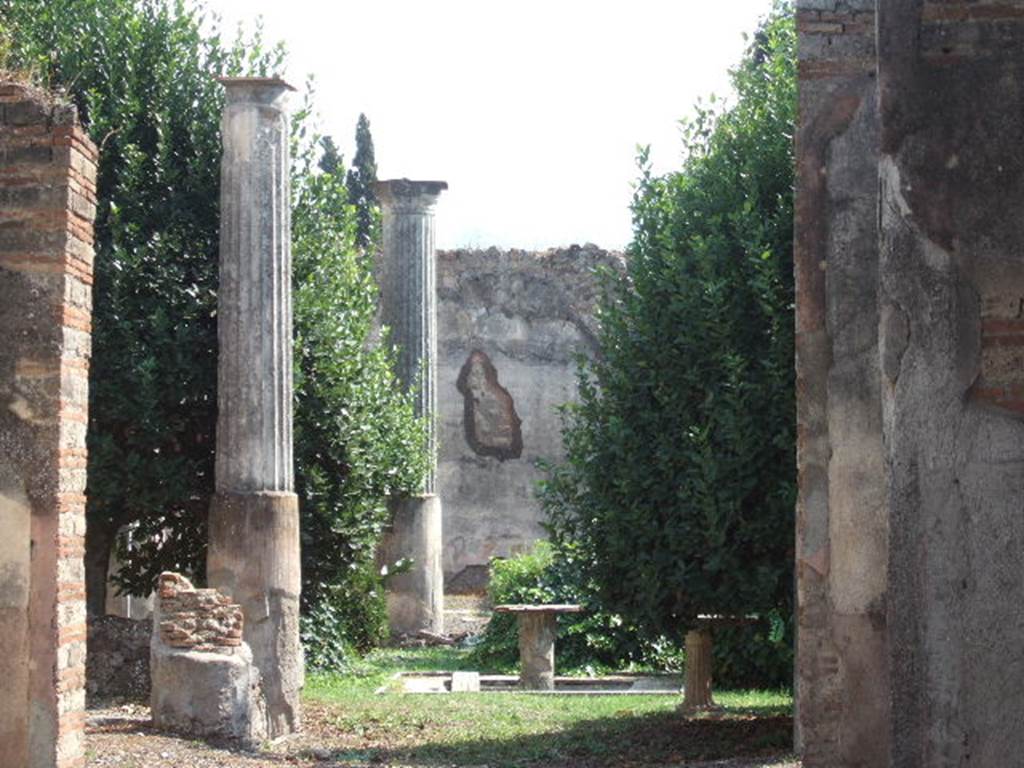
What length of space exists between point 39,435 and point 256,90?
218 inches

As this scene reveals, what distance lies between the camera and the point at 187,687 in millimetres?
10820

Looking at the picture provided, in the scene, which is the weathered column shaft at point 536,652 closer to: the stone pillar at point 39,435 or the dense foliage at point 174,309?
the dense foliage at point 174,309

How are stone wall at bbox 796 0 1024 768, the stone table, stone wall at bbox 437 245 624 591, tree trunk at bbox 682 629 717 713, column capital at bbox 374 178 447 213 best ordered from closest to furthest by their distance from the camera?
stone wall at bbox 796 0 1024 768 → tree trunk at bbox 682 629 717 713 → the stone table → column capital at bbox 374 178 447 213 → stone wall at bbox 437 245 624 591

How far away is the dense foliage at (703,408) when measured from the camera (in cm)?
1097

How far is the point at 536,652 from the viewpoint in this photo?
48.9 feet

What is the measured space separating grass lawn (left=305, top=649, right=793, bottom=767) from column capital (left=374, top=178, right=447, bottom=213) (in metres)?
6.44

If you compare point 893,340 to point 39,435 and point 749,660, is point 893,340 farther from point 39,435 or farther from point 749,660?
point 749,660

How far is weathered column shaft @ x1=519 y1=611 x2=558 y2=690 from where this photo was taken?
14.9 metres

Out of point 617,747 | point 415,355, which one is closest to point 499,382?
point 415,355

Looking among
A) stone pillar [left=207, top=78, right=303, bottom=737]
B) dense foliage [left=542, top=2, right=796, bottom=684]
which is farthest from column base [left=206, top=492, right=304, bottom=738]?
dense foliage [left=542, top=2, right=796, bottom=684]

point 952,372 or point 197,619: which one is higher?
point 952,372

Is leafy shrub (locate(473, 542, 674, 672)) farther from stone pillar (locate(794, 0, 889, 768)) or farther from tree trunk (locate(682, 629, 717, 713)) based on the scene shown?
stone pillar (locate(794, 0, 889, 768))

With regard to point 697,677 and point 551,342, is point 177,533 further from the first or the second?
point 551,342

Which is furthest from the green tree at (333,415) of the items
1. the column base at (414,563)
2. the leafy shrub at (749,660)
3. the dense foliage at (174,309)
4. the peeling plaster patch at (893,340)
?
the peeling plaster patch at (893,340)
